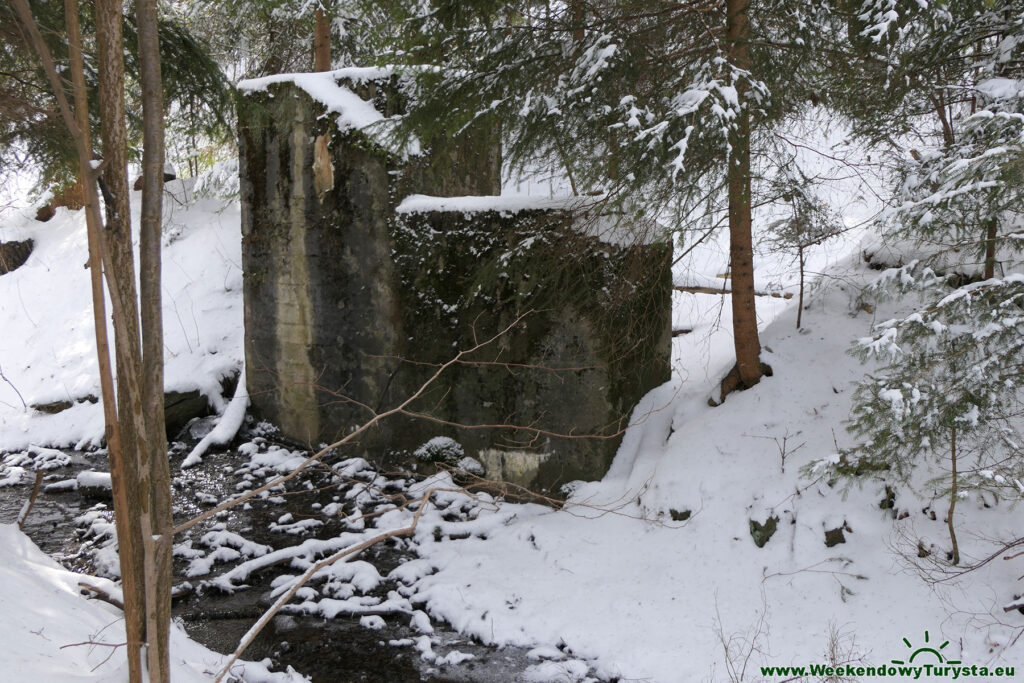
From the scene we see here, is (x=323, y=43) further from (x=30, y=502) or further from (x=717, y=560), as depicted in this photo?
(x=717, y=560)

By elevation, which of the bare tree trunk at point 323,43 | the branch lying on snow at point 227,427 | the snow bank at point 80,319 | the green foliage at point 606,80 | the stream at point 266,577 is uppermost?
the bare tree trunk at point 323,43

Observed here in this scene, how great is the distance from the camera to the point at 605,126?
5934 millimetres

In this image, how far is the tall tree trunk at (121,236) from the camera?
9.11 feet

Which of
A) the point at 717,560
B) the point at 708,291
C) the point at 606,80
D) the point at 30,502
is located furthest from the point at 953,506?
the point at 30,502

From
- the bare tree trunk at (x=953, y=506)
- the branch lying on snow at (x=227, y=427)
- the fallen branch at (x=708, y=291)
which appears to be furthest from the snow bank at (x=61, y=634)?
the fallen branch at (x=708, y=291)

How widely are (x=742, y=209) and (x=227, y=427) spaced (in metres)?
6.52

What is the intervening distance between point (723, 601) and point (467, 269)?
3.89 m

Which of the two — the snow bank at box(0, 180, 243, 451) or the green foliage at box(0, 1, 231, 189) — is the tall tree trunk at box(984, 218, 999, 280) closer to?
the green foliage at box(0, 1, 231, 189)

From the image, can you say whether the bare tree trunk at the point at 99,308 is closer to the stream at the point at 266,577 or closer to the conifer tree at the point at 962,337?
the stream at the point at 266,577

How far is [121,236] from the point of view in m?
2.91

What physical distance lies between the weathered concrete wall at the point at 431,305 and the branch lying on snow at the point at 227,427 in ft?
0.67

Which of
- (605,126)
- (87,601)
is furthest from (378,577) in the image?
(605,126)

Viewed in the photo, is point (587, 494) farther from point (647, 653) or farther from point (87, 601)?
point (87, 601)

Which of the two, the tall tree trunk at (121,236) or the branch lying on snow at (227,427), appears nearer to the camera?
the tall tree trunk at (121,236)
